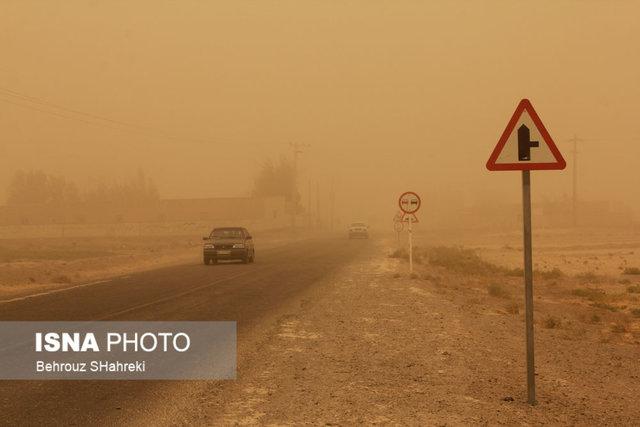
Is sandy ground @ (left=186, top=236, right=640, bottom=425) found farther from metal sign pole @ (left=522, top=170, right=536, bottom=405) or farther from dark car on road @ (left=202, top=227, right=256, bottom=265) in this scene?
dark car on road @ (left=202, top=227, right=256, bottom=265)

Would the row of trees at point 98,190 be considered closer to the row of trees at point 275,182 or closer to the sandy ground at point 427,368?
the row of trees at point 275,182

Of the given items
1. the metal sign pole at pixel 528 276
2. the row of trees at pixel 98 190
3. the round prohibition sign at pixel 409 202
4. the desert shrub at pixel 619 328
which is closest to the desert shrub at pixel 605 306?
the desert shrub at pixel 619 328

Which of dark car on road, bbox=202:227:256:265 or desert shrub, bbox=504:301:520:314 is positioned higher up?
dark car on road, bbox=202:227:256:265

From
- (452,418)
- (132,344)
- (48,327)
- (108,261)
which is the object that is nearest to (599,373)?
(452,418)

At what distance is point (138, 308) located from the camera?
1391cm

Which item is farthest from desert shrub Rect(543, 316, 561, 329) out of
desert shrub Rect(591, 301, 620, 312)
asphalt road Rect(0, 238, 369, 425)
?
asphalt road Rect(0, 238, 369, 425)

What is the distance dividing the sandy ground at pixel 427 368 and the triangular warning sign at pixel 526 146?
8.17 ft

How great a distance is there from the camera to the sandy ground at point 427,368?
21.0ft

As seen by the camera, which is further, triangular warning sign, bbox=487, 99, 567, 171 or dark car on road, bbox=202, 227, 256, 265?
dark car on road, bbox=202, 227, 256, 265

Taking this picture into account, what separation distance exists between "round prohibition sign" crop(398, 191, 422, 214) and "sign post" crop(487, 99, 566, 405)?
1518 cm

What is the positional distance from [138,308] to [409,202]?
1097 centimetres

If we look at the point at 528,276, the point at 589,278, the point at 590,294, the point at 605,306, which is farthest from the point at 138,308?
the point at 589,278

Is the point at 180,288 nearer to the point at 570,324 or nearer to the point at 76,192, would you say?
the point at 570,324

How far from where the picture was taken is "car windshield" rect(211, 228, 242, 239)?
30.5 m
